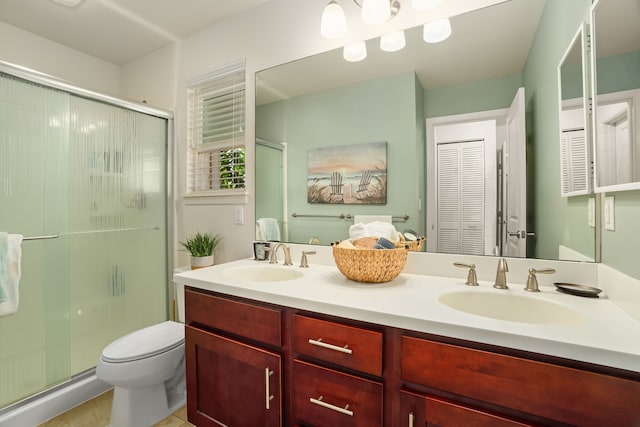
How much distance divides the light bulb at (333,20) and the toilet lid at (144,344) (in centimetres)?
178

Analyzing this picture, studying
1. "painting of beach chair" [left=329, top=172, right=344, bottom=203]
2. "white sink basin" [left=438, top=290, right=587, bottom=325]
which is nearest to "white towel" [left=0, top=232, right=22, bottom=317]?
"painting of beach chair" [left=329, top=172, right=344, bottom=203]

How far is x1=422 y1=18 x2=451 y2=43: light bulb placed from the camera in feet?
4.49

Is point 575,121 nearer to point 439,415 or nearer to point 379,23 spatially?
point 379,23

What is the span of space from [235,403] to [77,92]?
6.39 feet

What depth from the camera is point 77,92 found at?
181cm

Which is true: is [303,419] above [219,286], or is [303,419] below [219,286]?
below

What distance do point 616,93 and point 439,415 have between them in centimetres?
103

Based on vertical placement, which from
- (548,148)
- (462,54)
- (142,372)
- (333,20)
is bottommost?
(142,372)

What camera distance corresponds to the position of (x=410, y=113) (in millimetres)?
1447

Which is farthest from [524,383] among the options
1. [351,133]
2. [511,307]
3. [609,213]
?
[351,133]

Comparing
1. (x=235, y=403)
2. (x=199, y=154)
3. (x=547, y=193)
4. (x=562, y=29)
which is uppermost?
(x=562, y=29)

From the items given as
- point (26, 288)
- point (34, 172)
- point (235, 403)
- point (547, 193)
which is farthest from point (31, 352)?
point (547, 193)

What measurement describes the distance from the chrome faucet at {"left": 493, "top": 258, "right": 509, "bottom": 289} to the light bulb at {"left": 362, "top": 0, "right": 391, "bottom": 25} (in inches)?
46.5

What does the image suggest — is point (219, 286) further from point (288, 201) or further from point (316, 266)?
point (288, 201)
